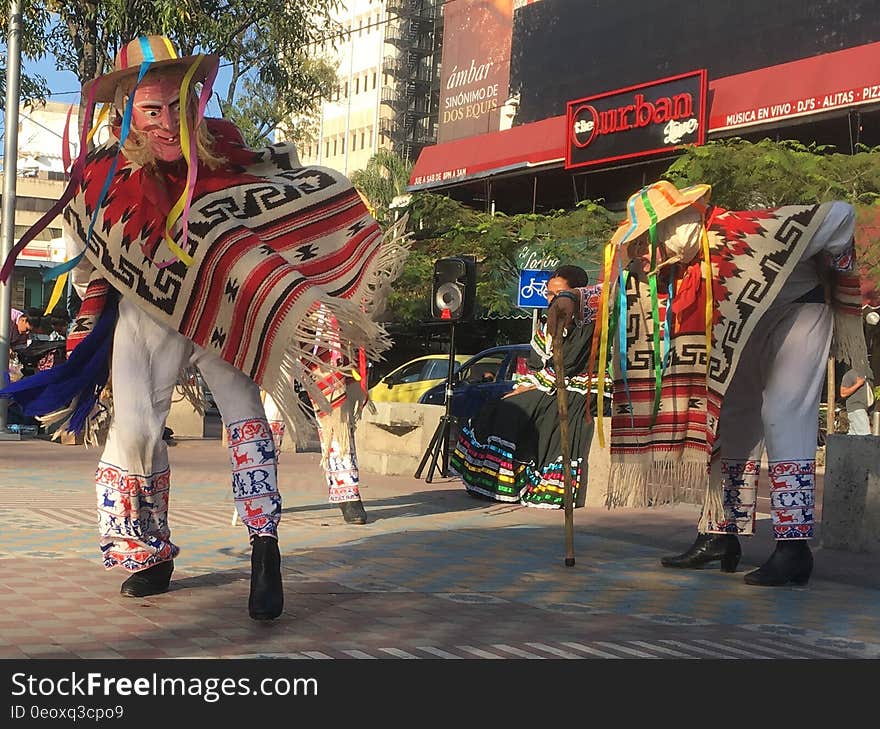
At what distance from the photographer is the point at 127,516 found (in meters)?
5.36

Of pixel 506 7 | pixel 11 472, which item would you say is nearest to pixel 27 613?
pixel 11 472

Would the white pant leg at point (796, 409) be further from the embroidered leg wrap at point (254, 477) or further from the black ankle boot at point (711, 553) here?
the embroidered leg wrap at point (254, 477)

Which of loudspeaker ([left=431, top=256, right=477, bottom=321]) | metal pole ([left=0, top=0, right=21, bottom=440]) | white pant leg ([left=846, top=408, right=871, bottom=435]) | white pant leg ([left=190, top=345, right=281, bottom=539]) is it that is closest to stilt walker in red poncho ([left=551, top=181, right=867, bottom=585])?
white pant leg ([left=190, top=345, right=281, bottom=539])

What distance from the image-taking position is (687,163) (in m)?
27.0

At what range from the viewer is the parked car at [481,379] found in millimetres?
15094

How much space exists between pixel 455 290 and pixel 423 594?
788 centimetres

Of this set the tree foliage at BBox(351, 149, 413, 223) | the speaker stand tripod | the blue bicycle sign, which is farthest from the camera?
the tree foliage at BBox(351, 149, 413, 223)

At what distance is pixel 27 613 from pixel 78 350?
112 centimetres

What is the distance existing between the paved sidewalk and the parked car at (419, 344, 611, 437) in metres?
5.46

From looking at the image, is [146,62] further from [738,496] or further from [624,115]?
[624,115]

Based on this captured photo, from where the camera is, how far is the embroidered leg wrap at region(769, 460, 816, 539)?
648 centimetres

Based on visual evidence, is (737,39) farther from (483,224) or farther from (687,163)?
(687,163)

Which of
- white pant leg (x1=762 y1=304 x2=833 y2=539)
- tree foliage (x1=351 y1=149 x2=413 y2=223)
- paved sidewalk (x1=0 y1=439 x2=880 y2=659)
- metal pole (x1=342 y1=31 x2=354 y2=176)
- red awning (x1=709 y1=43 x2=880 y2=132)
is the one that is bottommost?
paved sidewalk (x1=0 y1=439 x2=880 y2=659)

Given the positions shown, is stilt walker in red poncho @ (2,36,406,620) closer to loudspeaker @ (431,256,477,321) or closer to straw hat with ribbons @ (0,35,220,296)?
straw hat with ribbons @ (0,35,220,296)
